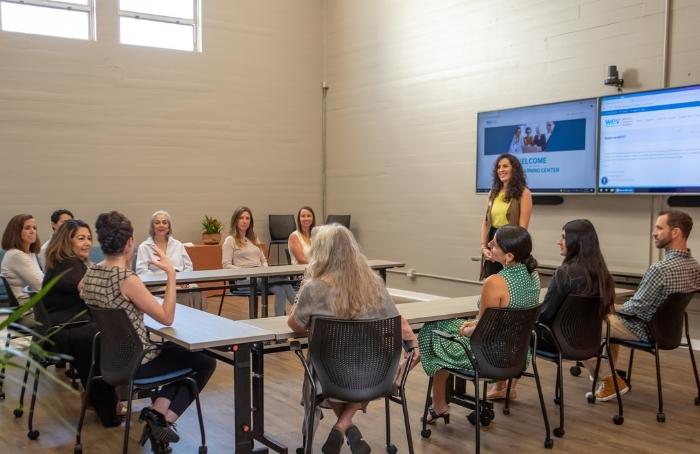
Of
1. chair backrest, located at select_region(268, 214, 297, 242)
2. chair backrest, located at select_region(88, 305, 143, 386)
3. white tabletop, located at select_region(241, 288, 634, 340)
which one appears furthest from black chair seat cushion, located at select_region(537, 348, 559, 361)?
chair backrest, located at select_region(268, 214, 297, 242)

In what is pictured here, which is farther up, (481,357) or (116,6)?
(116,6)

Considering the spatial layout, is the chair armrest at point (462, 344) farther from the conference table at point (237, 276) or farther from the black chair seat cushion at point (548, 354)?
the conference table at point (237, 276)

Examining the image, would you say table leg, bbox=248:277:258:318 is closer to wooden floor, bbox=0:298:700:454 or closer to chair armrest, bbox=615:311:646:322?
wooden floor, bbox=0:298:700:454

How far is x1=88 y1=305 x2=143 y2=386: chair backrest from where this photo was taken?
293cm

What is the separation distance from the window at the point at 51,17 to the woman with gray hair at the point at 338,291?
20.9 feet

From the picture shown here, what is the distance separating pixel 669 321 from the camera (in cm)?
378

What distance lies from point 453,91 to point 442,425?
472cm

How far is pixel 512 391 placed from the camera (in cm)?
414

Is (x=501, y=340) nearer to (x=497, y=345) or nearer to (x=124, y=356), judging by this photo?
(x=497, y=345)

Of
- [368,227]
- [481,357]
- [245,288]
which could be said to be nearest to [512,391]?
[481,357]

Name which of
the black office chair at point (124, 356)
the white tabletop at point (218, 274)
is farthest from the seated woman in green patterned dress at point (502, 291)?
the white tabletop at point (218, 274)

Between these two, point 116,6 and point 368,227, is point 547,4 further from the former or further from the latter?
point 116,6

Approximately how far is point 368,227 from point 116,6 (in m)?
4.13

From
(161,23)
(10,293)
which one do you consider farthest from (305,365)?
(161,23)
